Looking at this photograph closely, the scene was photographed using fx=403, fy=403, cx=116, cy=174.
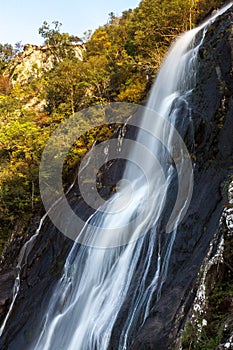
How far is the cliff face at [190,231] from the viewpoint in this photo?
554cm

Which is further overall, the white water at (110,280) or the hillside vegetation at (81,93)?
the hillside vegetation at (81,93)

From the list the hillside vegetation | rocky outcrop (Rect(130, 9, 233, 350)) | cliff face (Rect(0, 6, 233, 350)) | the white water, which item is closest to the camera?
rocky outcrop (Rect(130, 9, 233, 350))

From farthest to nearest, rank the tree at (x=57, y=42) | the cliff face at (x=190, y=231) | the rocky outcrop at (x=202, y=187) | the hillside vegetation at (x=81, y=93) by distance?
the tree at (x=57, y=42), the hillside vegetation at (x=81, y=93), the cliff face at (x=190, y=231), the rocky outcrop at (x=202, y=187)

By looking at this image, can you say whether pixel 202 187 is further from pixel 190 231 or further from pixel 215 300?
pixel 215 300

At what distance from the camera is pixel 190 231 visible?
6.84 meters

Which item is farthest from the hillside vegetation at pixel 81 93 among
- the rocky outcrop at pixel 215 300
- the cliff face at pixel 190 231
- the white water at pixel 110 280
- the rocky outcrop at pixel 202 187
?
the rocky outcrop at pixel 215 300

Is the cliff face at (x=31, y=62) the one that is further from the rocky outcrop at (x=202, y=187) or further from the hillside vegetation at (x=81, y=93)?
the rocky outcrop at (x=202, y=187)

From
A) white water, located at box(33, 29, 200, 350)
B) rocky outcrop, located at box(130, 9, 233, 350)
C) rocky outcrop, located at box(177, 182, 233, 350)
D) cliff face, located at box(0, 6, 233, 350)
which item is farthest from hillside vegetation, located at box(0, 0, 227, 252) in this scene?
rocky outcrop, located at box(177, 182, 233, 350)

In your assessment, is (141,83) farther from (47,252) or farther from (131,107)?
(47,252)

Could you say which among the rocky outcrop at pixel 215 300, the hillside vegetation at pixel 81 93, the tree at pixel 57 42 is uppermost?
the tree at pixel 57 42

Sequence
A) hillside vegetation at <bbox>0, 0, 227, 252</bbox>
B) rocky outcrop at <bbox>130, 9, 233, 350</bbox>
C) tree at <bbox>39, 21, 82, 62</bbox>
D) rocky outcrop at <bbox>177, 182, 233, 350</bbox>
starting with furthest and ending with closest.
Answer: tree at <bbox>39, 21, 82, 62</bbox>
hillside vegetation at <bbox>0, 0, 227, 252</bbox>
rocky outcrop at <bbox>130, 9, 233, 350</bbox>
rocky outcrop at <bbox>177, 182, 233, 350</bbox>

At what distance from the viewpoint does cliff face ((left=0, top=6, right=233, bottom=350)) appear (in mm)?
5537

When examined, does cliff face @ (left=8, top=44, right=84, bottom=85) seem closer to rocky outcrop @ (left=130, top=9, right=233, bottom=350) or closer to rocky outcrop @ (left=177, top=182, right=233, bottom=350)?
rocky outcrop @ (left=130, top=9, right=233, bottom=350)

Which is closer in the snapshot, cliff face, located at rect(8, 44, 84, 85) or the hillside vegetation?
the hillside vegetation
